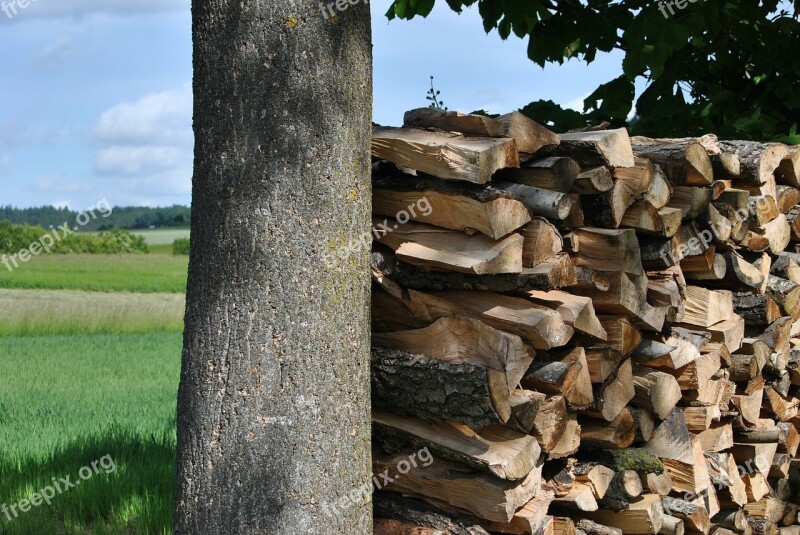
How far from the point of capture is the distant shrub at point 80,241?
2570 cm

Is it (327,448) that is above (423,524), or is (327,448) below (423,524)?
above

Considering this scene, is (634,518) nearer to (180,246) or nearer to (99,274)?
(99,274)

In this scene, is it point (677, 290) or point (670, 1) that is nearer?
point (677, 290)

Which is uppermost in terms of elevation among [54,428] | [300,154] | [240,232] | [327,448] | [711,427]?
[300,154]

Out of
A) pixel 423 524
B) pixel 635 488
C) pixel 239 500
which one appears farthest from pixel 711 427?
pixel 239 500

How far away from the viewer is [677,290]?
145 inches

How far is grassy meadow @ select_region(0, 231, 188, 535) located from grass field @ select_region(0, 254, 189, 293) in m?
1.77

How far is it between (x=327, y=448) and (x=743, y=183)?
9.80 ft

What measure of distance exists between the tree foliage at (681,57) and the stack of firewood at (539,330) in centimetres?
135

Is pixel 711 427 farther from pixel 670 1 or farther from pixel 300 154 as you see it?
pixel 300 154

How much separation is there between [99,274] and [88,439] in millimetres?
19770

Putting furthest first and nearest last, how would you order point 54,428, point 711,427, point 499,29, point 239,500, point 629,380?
point 54,428 → point 499,29 → point 711,427 → point 629,380 → point 239,500

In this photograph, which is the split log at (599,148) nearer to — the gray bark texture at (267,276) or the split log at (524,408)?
the split log at (524,408)

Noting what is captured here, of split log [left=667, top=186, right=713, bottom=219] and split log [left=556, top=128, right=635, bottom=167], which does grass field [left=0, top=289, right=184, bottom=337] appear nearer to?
split log [left=667, top=186, right=713, bottom=219]
